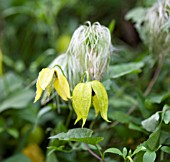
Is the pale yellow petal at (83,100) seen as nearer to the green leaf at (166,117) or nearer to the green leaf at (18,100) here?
the green leaf at (166,117)

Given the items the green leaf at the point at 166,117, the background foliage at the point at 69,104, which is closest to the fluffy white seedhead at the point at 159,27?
the background foliage at the point at 69,104

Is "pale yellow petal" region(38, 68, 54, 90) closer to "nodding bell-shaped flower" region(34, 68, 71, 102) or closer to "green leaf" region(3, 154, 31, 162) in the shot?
"nodding bell-shaped flower" region(34, 68, 71, 102)

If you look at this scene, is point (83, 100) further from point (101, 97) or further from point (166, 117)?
point (166, 117)

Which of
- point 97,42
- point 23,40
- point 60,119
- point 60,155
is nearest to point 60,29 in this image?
point 23,40

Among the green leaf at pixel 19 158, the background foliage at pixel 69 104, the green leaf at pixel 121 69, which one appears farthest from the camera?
the green leaf at pixel 19 158

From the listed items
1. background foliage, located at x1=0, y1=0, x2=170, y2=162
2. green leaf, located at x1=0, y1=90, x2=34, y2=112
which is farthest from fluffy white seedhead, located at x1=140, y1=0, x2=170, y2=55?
green leaf, located at x1=0, y1=90, x2=34, y2=112

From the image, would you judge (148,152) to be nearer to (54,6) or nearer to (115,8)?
(54,6)
